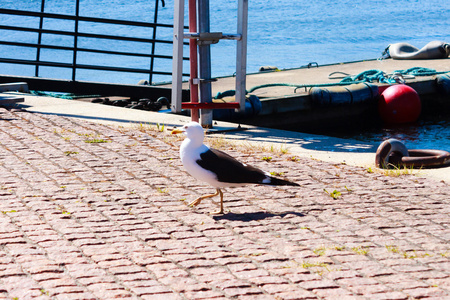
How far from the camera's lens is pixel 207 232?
18.0 ft

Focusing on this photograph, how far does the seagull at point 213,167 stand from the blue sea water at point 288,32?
327 inches

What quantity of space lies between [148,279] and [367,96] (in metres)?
11.4

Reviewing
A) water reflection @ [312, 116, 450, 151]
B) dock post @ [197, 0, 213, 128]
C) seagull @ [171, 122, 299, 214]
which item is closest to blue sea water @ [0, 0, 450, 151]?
water reflection @ [312, 116, 450, 151]

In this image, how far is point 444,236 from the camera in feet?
17.9

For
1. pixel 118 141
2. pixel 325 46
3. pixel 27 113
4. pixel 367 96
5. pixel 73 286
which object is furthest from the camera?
pixel 325 46

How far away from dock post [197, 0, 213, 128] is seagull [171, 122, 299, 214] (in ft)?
14.1

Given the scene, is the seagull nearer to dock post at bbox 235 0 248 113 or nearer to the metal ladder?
the metal ladder

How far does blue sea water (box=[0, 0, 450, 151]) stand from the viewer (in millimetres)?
32031

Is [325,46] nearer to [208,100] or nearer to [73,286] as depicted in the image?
[208,100]

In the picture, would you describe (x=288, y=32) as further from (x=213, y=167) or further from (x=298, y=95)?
(x=213, y=167)

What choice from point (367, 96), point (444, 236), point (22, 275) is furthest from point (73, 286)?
point (367, 96)

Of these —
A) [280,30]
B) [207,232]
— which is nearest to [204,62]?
[207,232]

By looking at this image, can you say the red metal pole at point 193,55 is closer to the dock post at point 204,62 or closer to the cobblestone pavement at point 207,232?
the dock post at point 204,62

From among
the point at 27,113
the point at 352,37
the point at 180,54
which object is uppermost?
the point at 352,37
